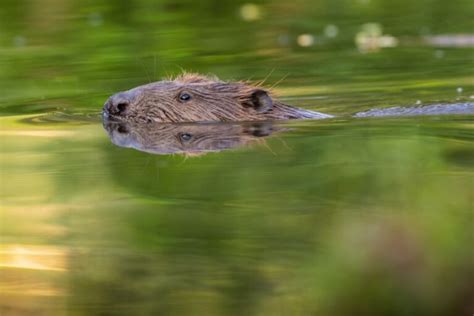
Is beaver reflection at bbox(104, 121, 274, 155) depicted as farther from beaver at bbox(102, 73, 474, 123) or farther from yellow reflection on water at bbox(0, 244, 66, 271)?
yellow reflection on water at bbox(0, 244, 66, 271)

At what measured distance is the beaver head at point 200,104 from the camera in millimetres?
7297

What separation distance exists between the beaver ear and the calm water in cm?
22

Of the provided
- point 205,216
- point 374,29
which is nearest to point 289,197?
point 205,216

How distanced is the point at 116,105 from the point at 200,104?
522mm

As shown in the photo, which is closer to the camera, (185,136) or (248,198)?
(248,198)

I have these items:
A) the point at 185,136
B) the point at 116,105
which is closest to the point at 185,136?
the point at 185,136

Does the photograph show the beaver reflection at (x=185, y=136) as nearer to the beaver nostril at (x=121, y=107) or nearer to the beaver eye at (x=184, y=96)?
the beaver nostril at (x=121, y=107)

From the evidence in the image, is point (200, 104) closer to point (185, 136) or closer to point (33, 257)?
point (185, 136)

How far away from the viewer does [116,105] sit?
720cm

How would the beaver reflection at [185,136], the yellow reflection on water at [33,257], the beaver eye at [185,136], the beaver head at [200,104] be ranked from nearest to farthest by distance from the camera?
the yellow reflection on water at [33,257]
the beaver reflection at [185,136]
the beaver eye at [185,136]
the beaver head at [200,104]

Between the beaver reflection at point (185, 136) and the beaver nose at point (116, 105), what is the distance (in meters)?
0.07

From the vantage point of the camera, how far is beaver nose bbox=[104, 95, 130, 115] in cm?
720

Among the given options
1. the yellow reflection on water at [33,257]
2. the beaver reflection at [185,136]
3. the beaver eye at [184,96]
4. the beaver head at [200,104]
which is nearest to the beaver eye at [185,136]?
the beaver reflection at [185,136]

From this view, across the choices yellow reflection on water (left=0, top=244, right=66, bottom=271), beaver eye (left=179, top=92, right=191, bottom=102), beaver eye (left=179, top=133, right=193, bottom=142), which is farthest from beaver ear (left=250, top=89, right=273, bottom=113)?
yellow reflection on water (left=0, top=244, right=66, bottom=271)
